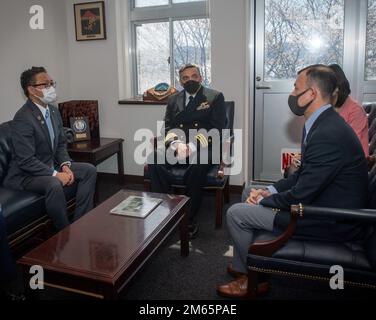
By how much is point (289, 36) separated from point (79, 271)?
9.95 feet

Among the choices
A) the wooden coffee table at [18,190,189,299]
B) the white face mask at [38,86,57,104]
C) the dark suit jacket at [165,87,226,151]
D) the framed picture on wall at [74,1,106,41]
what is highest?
the framed picture on wall at [74,1,106,41]

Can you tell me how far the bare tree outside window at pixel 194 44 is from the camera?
381cm

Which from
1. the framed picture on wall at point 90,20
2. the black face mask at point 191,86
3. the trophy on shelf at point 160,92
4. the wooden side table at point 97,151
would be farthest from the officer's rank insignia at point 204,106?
the framed picture on wall at point 90,20

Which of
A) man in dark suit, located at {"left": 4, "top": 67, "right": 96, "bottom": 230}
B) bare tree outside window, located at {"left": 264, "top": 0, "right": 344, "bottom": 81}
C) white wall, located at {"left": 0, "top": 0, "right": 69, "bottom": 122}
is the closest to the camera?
man in dark suit, located at {"left": 4, "top": 67, "right": 96, "bottom": 230}

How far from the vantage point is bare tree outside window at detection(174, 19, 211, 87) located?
3812 millimetres

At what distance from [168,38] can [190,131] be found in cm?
129

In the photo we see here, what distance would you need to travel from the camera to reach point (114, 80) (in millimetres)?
4000

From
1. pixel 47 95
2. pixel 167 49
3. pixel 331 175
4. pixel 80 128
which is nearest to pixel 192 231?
pixel 331 175

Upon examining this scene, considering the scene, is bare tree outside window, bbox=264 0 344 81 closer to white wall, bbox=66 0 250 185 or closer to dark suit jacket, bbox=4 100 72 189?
white wall, bbox=66 0 250 185

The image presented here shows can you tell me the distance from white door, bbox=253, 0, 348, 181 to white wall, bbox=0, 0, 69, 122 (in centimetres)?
210

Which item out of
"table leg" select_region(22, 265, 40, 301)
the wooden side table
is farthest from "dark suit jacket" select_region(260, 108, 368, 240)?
the wooden side table

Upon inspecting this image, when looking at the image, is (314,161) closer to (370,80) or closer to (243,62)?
(243,62)

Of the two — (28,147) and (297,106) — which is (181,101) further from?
(297,106)

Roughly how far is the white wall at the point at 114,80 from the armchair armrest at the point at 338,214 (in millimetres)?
2061
